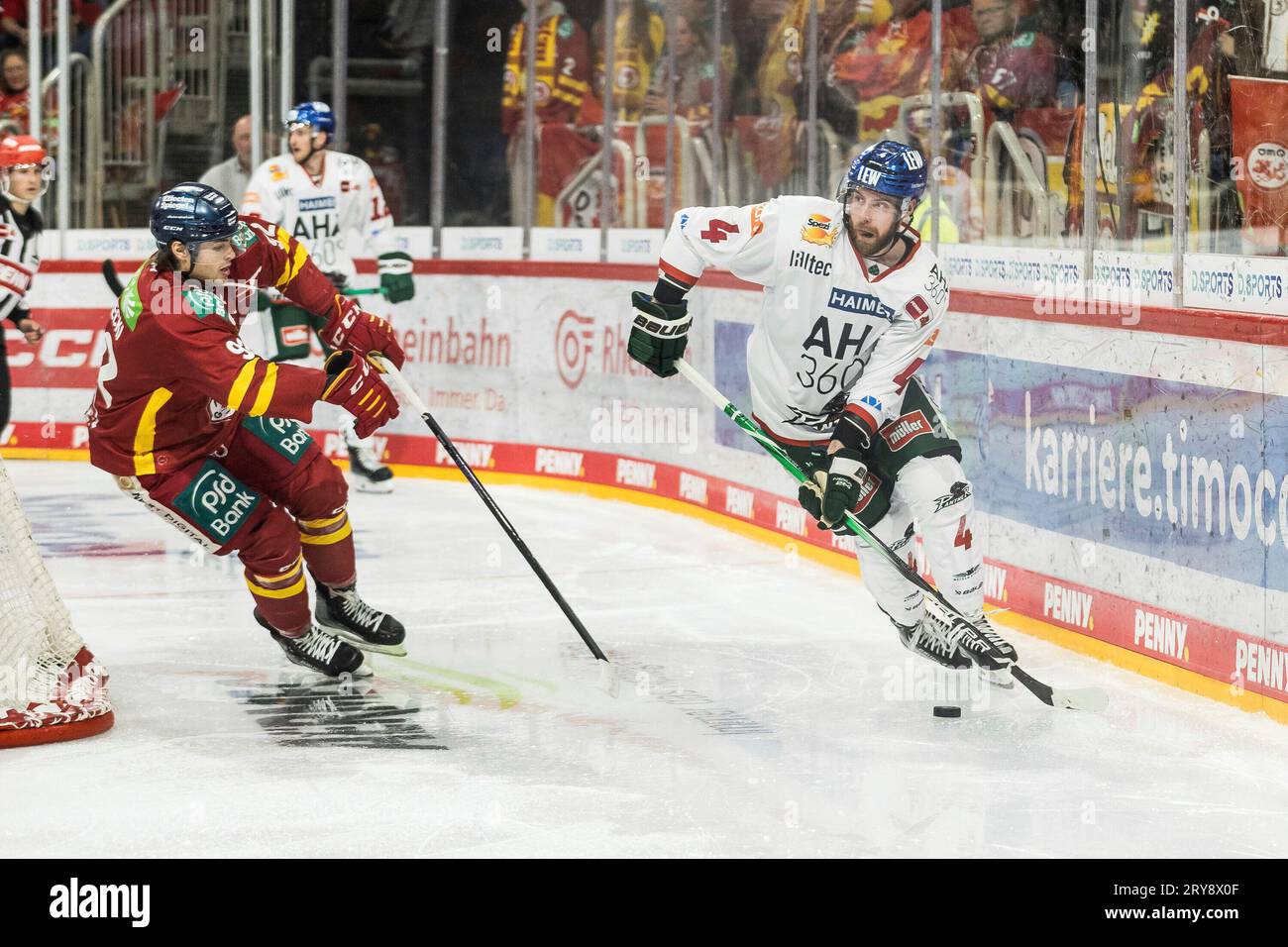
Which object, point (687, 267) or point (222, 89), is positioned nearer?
point (687, 267)

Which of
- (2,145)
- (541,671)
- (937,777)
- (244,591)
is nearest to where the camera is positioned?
(937,777)

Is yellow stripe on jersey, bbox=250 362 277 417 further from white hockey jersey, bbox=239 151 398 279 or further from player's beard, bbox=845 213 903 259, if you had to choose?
white hockey jersey, bbox=239 151 398 279

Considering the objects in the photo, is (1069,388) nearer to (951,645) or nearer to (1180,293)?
(1180,293)

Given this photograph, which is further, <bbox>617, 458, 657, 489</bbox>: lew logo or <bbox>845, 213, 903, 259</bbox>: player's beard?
<bbox>617, 458, 657, 489</bbox>: lew logo

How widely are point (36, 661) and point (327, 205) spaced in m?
4.58

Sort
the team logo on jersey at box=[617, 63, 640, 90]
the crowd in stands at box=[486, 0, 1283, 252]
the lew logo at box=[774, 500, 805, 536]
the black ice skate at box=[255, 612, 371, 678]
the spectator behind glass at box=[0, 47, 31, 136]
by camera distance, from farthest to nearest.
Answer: the spectator behind glass at box=[0, 47, 31, 136], the team logo on jersey at box=[617, 63, 640, 90], the lew logo at box=[774, 500, 805, 536], the crowd in stands at box=[486, 0, 1283, 252], the black ice skate at box=[255, 612, 371, 678]

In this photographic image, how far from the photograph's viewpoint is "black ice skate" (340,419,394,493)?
8758 millimetres

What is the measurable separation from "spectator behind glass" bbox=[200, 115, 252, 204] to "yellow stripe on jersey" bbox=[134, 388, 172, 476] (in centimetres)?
591

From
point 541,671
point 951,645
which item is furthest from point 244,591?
point 951,645

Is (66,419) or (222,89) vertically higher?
(222,89)

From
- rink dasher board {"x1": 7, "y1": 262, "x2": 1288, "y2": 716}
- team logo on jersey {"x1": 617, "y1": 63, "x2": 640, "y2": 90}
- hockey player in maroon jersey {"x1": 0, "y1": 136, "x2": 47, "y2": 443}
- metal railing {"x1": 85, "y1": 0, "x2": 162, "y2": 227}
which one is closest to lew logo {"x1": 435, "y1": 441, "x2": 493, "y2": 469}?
rink dasher board {"x1": 7, "y1": 262, "x2": 1288, "y2": 716}

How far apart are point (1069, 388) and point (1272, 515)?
3.41ft
